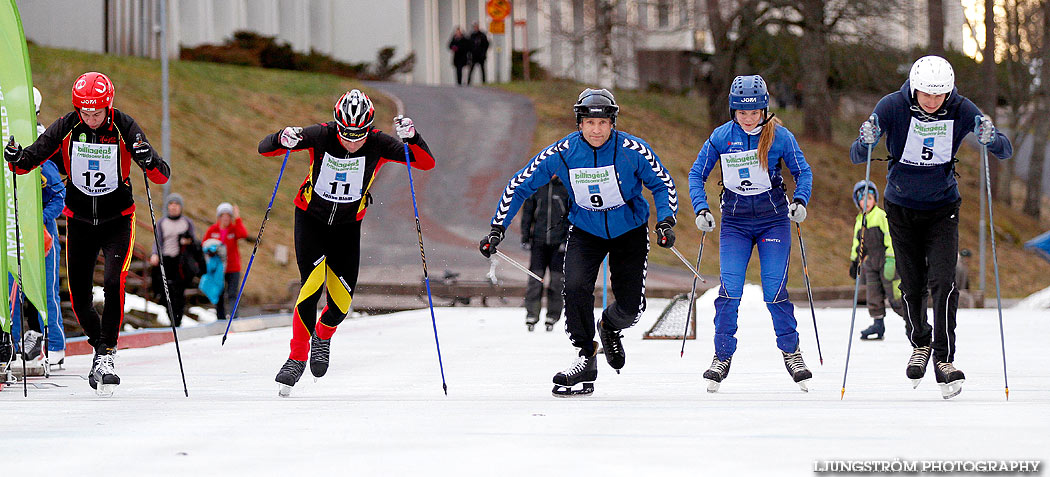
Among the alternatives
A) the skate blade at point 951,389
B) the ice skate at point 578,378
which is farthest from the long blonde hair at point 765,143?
the skate blade at point 951,389

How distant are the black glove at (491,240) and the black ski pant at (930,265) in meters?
2.46

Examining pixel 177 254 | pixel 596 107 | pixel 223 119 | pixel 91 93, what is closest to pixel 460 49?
pixel 223 119

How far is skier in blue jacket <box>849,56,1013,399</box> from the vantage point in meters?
8.06

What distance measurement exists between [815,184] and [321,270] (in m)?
33.0

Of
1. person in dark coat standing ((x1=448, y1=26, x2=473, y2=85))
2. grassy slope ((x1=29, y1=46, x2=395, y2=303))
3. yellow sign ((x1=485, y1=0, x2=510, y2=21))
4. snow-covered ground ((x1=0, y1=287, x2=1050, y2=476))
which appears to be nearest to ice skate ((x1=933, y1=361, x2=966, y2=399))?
snow-covered ground ((x1=0, y1=287, x2=1050, y2=476))

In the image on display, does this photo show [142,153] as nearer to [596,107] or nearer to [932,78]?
[596,107]

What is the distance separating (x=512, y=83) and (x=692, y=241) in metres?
16.2

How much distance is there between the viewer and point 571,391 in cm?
825

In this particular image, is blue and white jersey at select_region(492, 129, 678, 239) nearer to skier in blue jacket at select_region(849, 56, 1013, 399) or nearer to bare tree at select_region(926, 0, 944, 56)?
skier in blue jacket at select_region(849, 56, 1013, 399)

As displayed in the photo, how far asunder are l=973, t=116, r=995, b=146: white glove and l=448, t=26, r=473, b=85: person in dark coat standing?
38.0 metres

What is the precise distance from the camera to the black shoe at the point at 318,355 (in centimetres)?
897

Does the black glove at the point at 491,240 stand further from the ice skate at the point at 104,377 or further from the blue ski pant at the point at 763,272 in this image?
the ice skate at the point at 104,377

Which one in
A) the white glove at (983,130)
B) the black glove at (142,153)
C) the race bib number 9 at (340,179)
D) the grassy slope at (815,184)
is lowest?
the grassy slope at (815,184)

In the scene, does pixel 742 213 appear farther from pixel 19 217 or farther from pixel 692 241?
pixel 692 241
